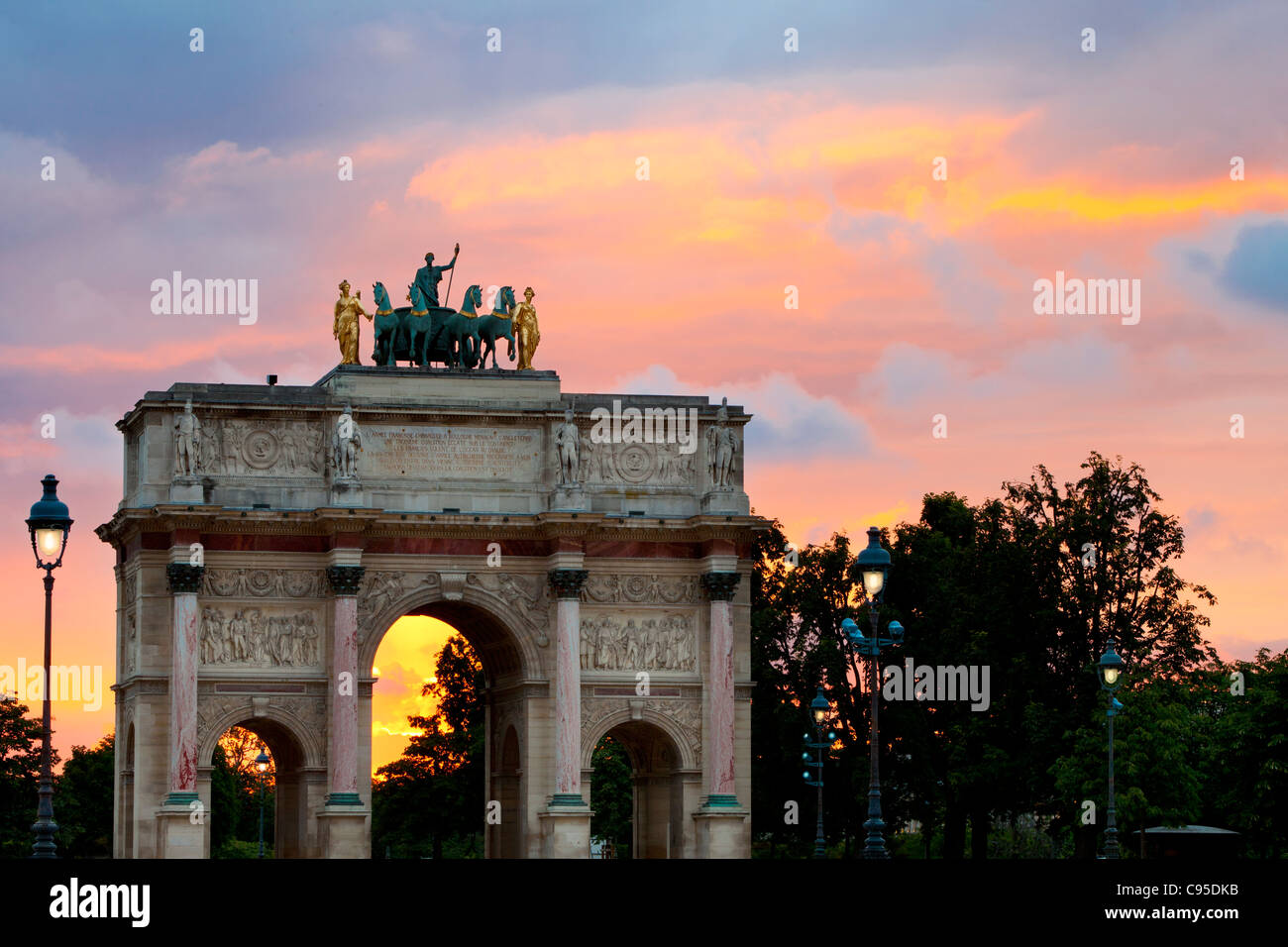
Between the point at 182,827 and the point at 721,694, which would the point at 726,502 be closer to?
the point at 721,694

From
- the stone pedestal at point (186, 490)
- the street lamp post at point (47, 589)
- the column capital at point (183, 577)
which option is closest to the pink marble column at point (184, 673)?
the column capital at point (183, 577)

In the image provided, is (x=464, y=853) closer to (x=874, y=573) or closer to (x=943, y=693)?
(x=943, y=693)

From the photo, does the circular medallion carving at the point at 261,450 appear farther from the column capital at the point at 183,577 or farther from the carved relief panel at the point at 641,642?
the carved relief panel at the point at 641,642

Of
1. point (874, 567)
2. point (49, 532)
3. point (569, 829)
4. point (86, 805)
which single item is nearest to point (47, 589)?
point (49, 532)

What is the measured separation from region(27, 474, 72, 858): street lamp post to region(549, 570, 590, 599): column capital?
2561 cm

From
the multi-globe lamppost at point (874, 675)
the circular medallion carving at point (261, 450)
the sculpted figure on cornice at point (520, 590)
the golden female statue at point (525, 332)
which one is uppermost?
the golden female statue at point (525, 332)

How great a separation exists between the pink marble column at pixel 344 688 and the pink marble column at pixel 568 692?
519 cm

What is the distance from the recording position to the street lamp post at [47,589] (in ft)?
131

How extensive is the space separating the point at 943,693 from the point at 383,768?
44.5 metres

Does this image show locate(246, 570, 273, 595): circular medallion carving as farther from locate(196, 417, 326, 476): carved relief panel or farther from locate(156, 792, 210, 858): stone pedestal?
locate(156, 792, 210, 858): stone pedestal

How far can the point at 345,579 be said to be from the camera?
6581 centimetres
